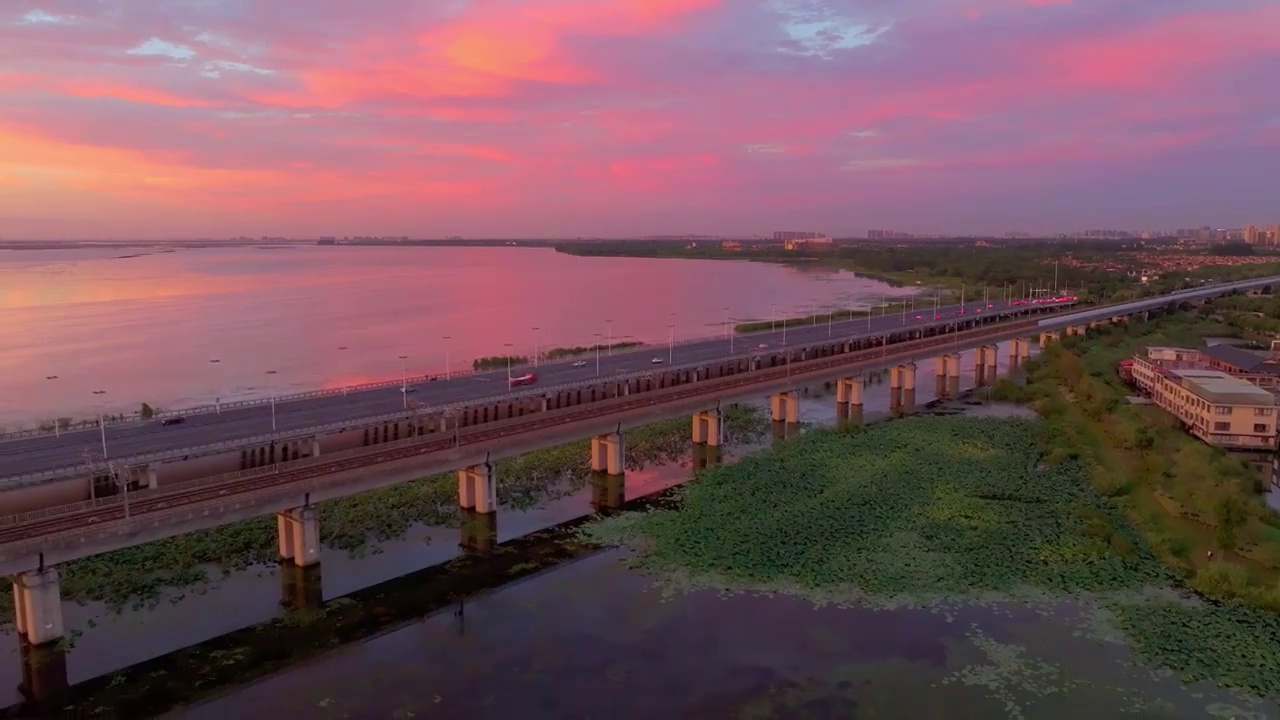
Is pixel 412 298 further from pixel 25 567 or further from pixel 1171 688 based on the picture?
pixel 1171 688

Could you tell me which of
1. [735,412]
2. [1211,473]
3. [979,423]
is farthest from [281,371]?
[1211,473]

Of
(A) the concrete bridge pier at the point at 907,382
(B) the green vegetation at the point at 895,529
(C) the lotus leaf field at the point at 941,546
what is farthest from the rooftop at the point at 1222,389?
(A) the concrete bridge pier at the point at 907,382

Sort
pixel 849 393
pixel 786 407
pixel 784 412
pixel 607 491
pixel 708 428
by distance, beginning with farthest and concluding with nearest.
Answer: pixel 849 393
pixel 784 412
pixel 786 407
pixel 708 428
pixel 607 491

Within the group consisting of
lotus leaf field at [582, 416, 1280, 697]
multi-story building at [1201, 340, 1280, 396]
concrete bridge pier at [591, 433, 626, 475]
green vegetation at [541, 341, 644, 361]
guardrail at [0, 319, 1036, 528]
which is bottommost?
lotus leaf field at [582, 416, 1280, 697]

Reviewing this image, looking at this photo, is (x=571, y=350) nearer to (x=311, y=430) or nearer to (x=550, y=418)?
(x=550, y=418)

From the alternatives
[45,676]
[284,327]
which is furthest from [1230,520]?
[284,327]

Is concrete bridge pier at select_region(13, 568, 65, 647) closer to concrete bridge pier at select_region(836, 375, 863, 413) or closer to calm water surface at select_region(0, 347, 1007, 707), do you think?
calm water surface at select_region(0, 347, 1007, 707)

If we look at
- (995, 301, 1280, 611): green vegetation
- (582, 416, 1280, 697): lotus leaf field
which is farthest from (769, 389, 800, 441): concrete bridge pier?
(995, 301, 1280, 611): green vegetation
